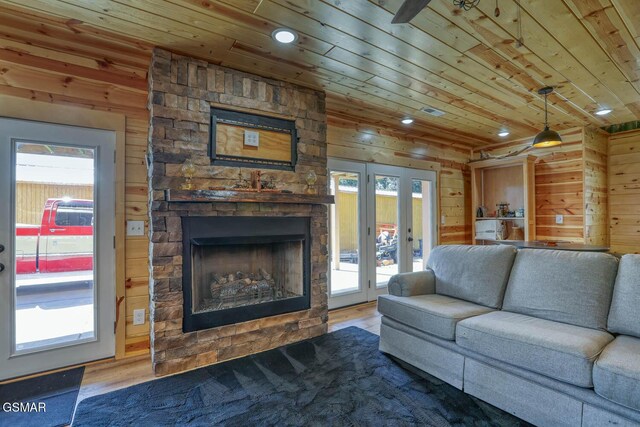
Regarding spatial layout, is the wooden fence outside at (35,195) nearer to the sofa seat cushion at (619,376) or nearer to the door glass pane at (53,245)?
the door glass pane at (53,245)

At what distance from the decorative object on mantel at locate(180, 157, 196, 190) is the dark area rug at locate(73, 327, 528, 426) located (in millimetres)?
1455

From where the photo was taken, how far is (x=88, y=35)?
2367mm

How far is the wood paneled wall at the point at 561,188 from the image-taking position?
472 centimetres

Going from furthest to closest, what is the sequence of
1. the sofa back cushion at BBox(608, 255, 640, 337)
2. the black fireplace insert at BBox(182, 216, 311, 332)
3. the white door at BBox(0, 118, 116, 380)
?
the black fireplace insert at BBox(182, 216, 311, 332) → the white door at BBox(0, 118, 116, 380) → the sofa back cushion at BBox(608, 255, 640, 337)

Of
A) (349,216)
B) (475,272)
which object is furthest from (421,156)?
(475,272)

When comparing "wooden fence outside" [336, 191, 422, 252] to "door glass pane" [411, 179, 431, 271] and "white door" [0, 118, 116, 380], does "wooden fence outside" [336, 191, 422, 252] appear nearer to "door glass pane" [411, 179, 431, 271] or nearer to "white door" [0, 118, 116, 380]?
"door glass pane" [411, 179, 431, 271]

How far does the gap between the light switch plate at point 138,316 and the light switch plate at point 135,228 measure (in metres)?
0.66

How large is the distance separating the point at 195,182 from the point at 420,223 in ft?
11.8

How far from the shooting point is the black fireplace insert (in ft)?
8.90

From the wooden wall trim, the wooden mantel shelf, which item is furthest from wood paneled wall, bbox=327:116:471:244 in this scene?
the wooden wall trim

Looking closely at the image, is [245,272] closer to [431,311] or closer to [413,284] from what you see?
[413,284]

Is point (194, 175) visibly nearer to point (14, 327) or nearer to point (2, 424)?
point (14, 327)

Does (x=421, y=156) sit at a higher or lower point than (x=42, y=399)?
higher

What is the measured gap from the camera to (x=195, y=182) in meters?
2.71
